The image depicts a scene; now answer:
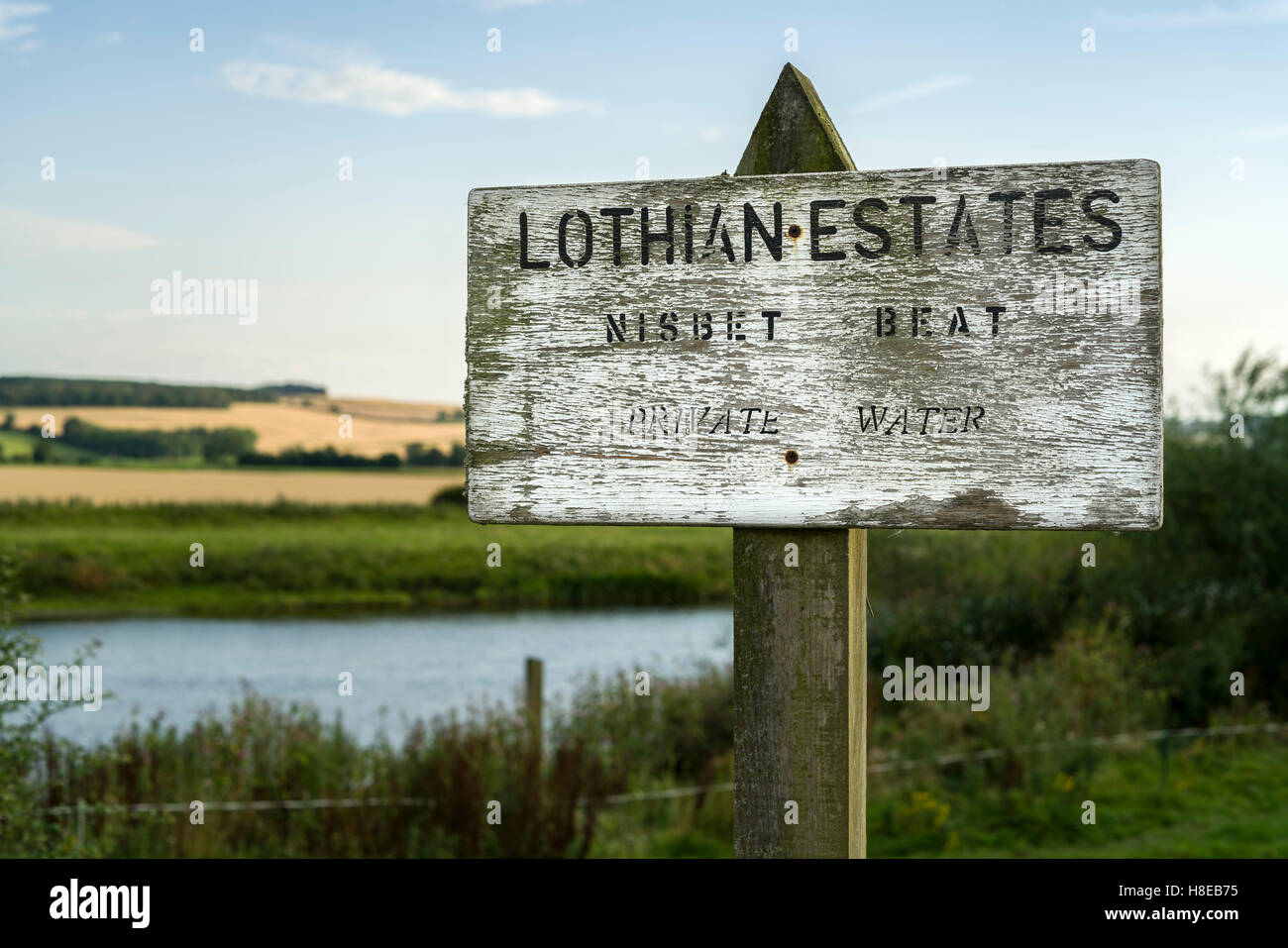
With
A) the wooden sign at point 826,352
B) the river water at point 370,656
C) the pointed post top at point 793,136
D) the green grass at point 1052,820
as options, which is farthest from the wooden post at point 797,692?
the river water at point 370,656

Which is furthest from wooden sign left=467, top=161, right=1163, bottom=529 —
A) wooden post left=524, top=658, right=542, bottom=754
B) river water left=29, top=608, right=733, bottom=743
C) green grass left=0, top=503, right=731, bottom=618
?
green grass left=0, top=503, right=731, bottom=618

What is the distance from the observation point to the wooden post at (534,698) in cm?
845

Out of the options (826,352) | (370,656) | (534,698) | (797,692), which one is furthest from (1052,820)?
(370,656)

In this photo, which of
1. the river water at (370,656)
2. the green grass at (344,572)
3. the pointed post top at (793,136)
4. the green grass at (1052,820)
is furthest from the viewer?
the green grass at (344,572)

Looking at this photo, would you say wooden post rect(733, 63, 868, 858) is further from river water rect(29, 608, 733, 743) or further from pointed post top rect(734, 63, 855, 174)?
river water rect(29, 608, 733, 743)

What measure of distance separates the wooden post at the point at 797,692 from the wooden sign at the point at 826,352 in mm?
97

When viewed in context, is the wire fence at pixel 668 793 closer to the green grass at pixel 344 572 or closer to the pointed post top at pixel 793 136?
the pointed post top at pixel 793 136

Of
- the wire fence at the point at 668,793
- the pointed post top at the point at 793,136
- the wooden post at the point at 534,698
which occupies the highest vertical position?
the pointed post top at the point at 793,136

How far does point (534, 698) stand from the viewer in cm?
884

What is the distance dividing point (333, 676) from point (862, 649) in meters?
17.8

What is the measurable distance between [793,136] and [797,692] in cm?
121

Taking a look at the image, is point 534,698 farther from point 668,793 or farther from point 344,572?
point 344,572
